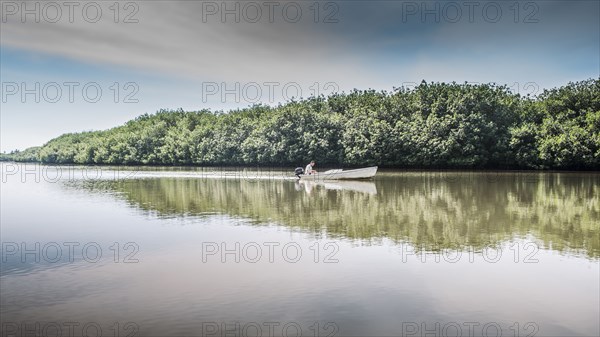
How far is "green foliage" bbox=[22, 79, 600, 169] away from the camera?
53469mm

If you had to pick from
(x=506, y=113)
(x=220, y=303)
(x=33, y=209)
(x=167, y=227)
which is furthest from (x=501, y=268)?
(x=506, y=113)

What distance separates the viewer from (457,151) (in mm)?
57469

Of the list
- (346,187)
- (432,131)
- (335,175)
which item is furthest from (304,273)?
(432,131)

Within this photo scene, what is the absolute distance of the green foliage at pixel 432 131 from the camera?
53.5m

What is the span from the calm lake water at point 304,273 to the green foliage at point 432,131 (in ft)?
120

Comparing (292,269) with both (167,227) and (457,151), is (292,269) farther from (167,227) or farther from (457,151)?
(457,151)

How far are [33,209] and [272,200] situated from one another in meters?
10.9

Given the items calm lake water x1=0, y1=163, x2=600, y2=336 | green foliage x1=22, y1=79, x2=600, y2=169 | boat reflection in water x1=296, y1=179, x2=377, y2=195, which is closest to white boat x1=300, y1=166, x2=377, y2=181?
boat reflection in water x1=296, y1=179, x2=377, y2=195

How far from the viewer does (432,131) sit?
58219 mm

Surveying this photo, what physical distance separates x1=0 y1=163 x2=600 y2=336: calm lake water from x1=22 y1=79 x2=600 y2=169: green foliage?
36.6 metres

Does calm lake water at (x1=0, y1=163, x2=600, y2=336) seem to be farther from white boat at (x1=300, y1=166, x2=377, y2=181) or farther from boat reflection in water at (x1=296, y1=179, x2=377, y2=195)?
white boat at (x1=300, y1=166, x2=377, y2=181)

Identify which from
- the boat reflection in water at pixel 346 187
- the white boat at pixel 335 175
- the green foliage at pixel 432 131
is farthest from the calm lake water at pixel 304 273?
the green foliage at pixel 432 131

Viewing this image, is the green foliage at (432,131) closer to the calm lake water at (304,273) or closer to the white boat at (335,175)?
the white boat at (335,175)

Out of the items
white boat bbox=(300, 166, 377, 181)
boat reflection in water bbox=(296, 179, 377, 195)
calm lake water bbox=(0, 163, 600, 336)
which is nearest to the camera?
calm lake water bbox=(0, 163, 600, 336)
